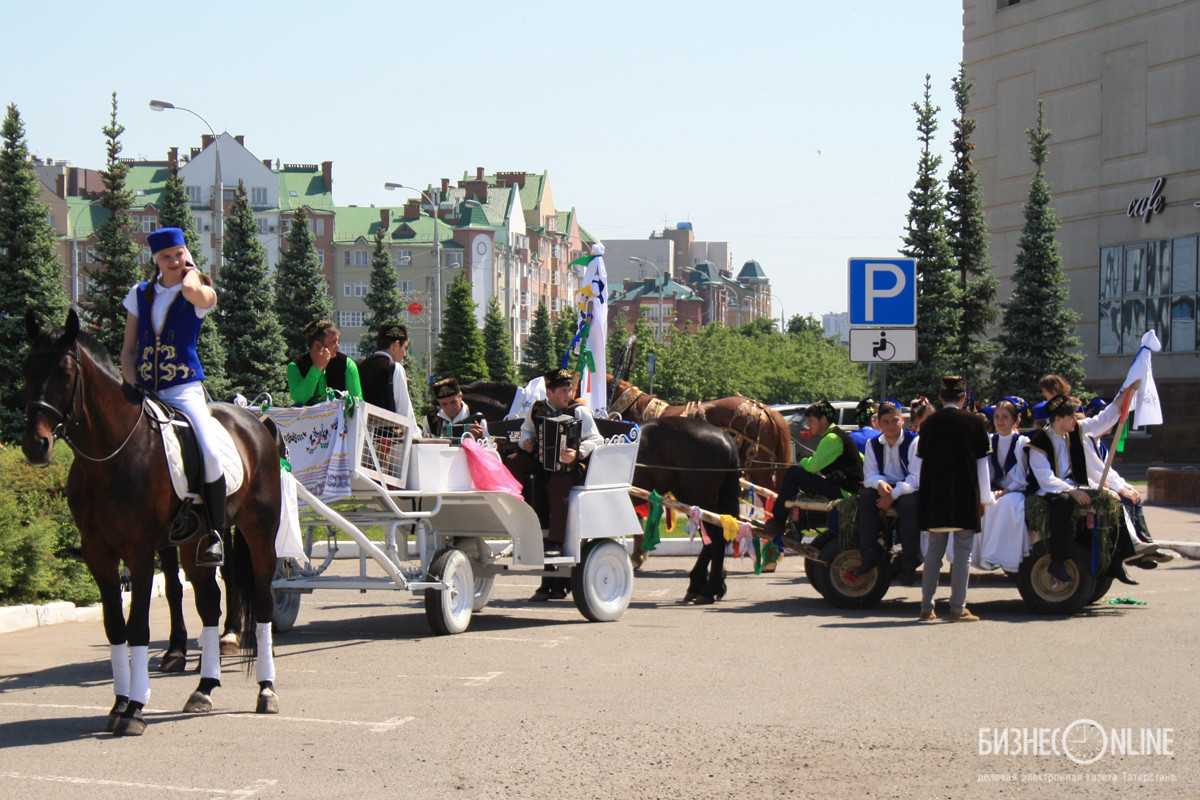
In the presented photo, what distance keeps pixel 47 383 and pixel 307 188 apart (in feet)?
385

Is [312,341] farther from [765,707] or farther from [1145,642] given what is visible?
[1145,642]

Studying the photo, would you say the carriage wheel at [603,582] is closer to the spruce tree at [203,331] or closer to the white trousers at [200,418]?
the white trousers at [200,418]

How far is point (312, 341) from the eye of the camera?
10500 mm

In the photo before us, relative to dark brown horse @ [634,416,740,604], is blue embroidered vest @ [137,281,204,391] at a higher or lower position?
higher

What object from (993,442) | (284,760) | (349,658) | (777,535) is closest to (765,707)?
(284,760)

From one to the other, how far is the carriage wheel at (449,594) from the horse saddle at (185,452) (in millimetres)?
3135

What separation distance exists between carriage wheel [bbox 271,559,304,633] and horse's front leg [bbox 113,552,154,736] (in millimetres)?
3717

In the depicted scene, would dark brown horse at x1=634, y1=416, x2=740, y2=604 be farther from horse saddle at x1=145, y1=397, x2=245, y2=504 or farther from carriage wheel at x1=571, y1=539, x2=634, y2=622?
horse saddle at x1=145, y1=397, x2=245, y2=504

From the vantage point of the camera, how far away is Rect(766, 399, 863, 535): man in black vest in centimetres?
1323

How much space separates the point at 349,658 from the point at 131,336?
3.19 m

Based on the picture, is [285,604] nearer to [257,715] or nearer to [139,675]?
[257,715]

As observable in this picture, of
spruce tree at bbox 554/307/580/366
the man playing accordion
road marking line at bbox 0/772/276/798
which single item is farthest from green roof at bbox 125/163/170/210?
road marking line at bbox 0/772/276/798

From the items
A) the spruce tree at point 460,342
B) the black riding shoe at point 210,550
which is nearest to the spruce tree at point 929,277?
the black riding shoe at point 210,550

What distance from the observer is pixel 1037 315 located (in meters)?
41.2
